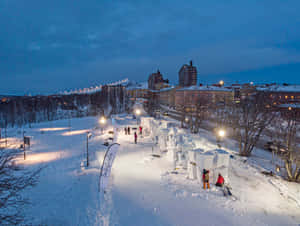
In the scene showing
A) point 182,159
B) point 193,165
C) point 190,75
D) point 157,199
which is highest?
point 190,75

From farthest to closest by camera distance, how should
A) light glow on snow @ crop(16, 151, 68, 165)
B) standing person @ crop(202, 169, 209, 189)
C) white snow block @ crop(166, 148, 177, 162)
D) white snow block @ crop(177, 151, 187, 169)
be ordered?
1. light glow on snow @ crop(16, 151, 68, 165)
2. white snow block @ crop(166, 148, 177, 162)
3. white snow block @ crop(177, 151, 187, 169)
4. standing person @ crop(202, 169, 209, 189)

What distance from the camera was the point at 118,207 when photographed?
349 inches

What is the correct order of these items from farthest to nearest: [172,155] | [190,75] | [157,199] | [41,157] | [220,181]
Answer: [190,75] → [41,157] → [172,155] → [220,181] → [157,199]

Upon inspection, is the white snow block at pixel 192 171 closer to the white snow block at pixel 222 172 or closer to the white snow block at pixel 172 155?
the white snow block at pixel 222 172

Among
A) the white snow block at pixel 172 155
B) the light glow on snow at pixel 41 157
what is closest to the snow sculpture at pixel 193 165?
the white snow block at pixel 172 155

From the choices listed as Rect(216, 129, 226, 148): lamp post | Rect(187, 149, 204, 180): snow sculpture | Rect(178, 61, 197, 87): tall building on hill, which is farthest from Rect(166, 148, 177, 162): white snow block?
Rect(178, 61, 197, 87): tall building on hill

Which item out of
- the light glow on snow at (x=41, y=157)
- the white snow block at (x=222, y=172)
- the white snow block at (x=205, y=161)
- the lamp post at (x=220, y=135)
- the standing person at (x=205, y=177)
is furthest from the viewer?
the light glow on snow at (x=41, y=157)

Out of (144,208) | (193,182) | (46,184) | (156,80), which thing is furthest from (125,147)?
(156,80)

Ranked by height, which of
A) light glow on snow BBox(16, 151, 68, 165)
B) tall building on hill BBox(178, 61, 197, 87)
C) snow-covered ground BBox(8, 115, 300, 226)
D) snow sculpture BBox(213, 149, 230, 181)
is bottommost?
light glow on snow BBox(16, 151, 68, 165)

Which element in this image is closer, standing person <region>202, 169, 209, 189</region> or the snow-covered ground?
the snow-covered ground

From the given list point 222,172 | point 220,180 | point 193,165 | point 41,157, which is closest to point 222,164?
point 222,172

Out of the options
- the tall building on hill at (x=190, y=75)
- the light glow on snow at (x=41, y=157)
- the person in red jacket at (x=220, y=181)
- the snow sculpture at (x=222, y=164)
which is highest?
the tall building on hill at (x=190, y=75)

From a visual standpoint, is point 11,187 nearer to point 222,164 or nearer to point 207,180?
point 207,180

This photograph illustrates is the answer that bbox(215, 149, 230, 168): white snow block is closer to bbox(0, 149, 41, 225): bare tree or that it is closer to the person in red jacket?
the person in red jacket
